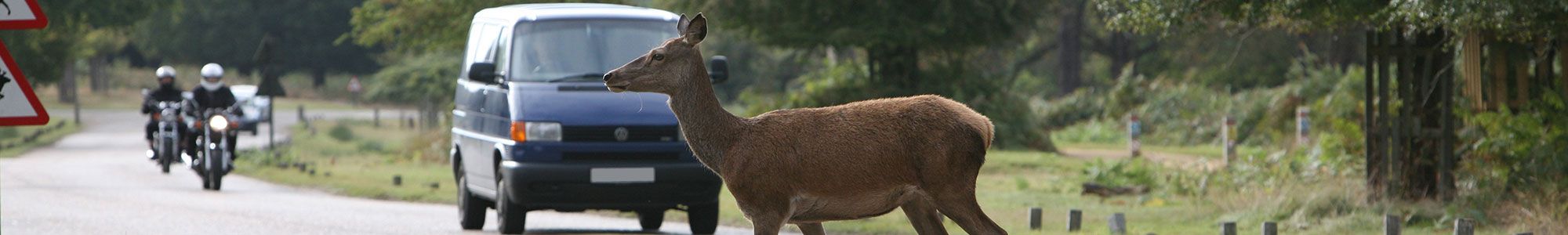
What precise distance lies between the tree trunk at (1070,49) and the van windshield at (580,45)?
41877 mm

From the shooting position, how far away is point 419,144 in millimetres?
35188

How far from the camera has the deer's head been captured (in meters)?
7.85

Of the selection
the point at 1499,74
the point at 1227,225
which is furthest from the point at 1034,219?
A: the point at 1499,74

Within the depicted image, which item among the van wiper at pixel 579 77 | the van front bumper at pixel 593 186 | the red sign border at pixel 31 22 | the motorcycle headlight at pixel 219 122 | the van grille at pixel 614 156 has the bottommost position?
the van front bumper at pixel 593 186

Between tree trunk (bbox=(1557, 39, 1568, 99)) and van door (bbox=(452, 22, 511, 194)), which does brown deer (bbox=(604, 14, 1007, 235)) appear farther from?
tree trunk (bbox=(1557, 39, 1568, 99))

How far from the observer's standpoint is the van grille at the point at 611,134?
13.1 m

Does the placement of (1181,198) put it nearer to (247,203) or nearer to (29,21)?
(247,203)

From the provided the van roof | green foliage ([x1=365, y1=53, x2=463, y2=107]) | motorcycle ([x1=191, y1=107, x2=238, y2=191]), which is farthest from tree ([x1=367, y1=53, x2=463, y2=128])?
the van roof

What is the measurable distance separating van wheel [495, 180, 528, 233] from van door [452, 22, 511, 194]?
0.16 meters

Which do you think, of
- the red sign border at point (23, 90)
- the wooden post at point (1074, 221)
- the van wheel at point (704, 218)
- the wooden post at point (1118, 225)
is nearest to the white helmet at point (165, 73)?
the van wheel at point (704, 218)

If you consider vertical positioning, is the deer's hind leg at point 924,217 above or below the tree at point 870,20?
below

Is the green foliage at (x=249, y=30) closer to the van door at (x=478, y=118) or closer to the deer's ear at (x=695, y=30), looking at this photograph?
the van door at (x=478, y=118)

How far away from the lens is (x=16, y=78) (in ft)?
29.3

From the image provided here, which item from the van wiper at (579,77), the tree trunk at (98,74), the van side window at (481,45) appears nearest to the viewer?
the van wiper at (579,77)
